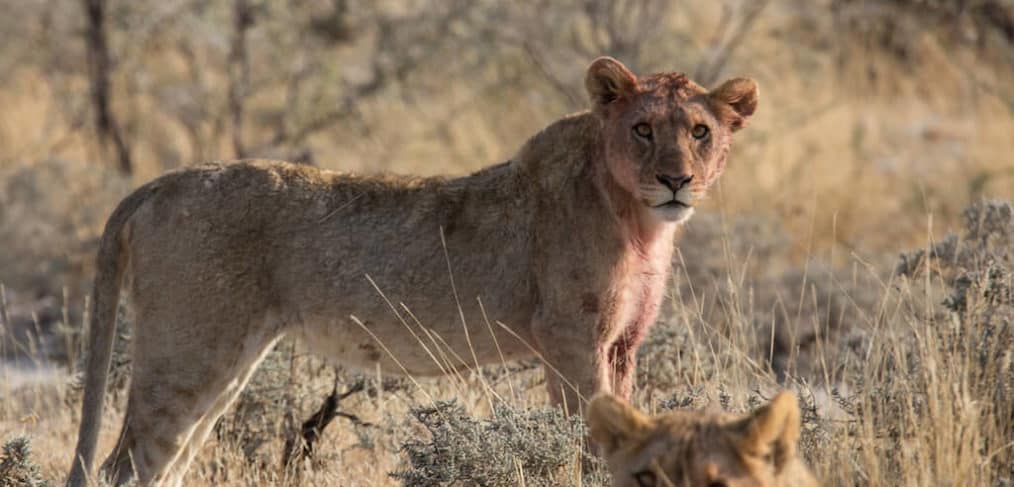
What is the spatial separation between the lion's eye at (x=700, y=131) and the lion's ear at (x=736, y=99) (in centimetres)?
15

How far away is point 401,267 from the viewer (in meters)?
6.20

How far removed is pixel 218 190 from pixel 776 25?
14991 millimetres

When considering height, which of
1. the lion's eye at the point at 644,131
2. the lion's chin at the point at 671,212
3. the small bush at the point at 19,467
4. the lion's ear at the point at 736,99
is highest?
the lion's ear at the point at 736,99

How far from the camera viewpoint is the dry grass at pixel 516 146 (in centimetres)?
727

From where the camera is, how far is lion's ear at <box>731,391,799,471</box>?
387 cm

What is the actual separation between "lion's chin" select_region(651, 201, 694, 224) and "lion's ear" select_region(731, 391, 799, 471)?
1.85 m

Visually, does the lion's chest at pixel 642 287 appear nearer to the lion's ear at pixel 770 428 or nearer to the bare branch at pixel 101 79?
the lion's ear at pixel 770 428

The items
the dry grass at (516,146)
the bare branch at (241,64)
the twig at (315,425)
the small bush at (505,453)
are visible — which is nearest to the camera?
the small bush at (505,453)

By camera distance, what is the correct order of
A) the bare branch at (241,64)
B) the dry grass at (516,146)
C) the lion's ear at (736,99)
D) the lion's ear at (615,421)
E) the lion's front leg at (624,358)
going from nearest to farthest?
the lion's ear at (615,421) → the lion's ear at (736,99) → the lion's front leg at (624,358) → the dry grass at (516,146) → the bare branch at (241,64)

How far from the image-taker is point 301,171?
638cm

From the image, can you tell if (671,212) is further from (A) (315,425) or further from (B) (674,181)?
(A) (315,425)

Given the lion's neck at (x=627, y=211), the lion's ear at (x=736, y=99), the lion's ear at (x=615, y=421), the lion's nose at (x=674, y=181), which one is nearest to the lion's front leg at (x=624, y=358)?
the lion's neck at (x=627, y=211)

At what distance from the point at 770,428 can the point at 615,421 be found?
45 centimetres

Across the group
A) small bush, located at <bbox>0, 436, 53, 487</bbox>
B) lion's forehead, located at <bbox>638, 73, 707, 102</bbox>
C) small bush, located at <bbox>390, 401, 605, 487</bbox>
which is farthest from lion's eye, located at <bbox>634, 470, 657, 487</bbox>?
small bush, located at <bbox>0, 436, 53, 487</bbox>
